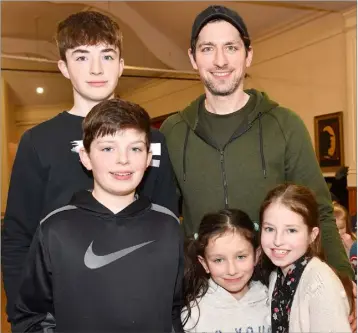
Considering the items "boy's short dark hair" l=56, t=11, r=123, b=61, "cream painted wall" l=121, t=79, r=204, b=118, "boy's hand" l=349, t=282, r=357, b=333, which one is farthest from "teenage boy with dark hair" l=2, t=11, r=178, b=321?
"cream painted wall" l=121, t=79, r=204, b=118

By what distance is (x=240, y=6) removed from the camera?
577 centimetres

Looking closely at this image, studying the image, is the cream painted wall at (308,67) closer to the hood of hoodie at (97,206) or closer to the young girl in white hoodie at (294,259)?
the young girl in white hoodie at (294,259)

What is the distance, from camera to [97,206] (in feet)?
4.93

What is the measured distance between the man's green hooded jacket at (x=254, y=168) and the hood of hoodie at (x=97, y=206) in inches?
13.0

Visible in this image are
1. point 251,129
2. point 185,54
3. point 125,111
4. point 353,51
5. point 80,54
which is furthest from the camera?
point 185,54

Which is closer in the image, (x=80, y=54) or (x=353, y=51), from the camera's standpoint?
(x=80, y=54)

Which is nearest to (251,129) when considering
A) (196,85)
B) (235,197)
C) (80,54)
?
(235,197)

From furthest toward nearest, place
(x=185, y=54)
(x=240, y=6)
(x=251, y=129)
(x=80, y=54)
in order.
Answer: (x=185, y=54) < (x=240, y=6) < (x=251, y=129) < (x=80, y=54)

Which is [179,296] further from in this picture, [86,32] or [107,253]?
[86,32]

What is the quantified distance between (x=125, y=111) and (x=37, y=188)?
38 cm

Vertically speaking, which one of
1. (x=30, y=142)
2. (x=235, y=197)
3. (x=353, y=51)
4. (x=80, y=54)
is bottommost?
(x=235, y=197)

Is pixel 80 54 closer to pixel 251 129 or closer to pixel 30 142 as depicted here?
pixel 30 142

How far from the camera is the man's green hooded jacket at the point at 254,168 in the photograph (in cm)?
178

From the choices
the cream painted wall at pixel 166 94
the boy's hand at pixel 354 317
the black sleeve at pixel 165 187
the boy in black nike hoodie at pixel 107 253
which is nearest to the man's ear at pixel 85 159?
the boy in black nike hoodie at pixel 107 253
